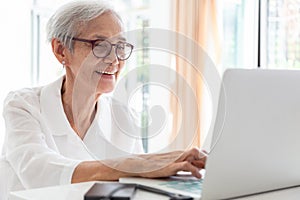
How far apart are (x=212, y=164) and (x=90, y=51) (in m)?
0.77

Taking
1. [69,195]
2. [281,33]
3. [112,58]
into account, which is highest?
[281,33]

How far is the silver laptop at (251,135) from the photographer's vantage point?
0.77 m

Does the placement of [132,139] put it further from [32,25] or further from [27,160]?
[32,25]

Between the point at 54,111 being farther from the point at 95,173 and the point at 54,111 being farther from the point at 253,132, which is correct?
the point at 253,132

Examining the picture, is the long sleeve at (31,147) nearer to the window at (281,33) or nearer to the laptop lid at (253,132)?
the laptop lid at (253,132)

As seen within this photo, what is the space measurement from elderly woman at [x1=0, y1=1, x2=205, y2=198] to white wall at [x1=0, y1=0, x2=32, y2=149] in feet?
6.69

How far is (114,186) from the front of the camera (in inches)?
33.1

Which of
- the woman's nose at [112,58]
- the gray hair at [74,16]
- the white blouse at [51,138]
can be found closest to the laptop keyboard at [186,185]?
the white blouse at [51,138]

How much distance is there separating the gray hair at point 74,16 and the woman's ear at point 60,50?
0.02 meters

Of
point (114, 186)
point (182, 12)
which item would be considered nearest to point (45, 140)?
point (114, 186)

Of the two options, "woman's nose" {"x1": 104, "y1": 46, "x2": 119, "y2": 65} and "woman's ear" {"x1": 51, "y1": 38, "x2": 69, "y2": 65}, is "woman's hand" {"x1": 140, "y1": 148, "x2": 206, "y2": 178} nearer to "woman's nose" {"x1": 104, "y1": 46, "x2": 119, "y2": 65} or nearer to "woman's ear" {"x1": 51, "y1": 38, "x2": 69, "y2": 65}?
"woman's nose" {"x1": 104, "y1": 46, "x2": 119, "y2": 65}

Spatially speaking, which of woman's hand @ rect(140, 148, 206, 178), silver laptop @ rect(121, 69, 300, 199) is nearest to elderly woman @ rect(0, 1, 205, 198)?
woman's hand @ rect(140, 148, 206, 178)

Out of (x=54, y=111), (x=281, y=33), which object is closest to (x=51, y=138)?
(x=54, y=111)

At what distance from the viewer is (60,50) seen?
1.53 m
